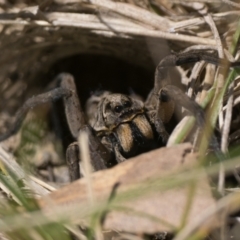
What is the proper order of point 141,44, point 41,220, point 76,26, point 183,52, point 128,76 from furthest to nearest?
1. point 128,76
2. point 141,44
3. point 76,26
4. point 183,52
5. point 41,220

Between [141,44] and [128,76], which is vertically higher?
[141,44]

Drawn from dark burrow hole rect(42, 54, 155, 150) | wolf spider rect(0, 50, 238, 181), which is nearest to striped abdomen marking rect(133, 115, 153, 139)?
wolf spider rect(0, 50, 238, 181)

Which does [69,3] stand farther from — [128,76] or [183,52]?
[128,76]

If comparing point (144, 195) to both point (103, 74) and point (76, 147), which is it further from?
point (103, 74)

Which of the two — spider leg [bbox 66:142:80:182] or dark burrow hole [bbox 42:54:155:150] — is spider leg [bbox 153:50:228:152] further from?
dark burrow hole [bbox 42:54:155:150]

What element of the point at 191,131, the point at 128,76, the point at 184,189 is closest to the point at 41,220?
the point at 184,189

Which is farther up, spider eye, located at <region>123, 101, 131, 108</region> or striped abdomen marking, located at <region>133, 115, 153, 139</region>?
spider eye, located at <region>123, 101, 131, 108</region>
